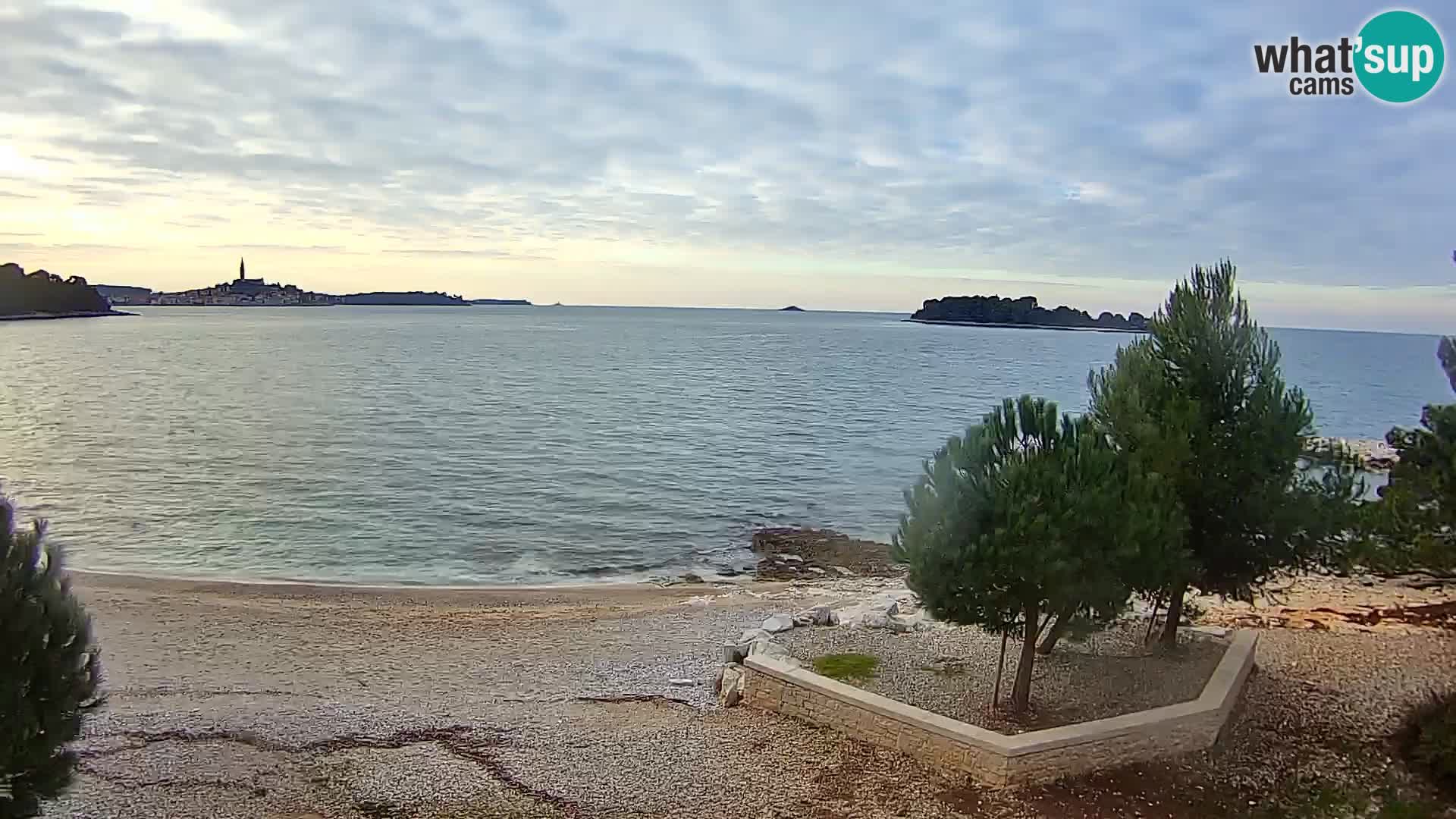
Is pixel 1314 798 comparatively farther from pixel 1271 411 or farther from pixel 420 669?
pixel 420 669

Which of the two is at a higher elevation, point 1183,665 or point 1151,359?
point 1151,359

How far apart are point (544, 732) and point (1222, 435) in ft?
25.1

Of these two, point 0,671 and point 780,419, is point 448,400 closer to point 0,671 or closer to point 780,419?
point 780,419

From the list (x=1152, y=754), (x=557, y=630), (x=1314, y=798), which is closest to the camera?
(x=1314, y=798)

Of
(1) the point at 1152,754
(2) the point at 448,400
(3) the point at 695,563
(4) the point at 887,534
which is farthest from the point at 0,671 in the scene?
(2) the point at 448,400

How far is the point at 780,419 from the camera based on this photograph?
161ft

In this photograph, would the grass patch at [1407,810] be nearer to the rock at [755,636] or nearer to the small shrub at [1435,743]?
the small shrub at [1435,743]

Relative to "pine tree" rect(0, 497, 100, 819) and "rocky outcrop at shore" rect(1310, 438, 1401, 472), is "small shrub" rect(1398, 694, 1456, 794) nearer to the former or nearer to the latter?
"pine tree" rect(0, 497, 100, 819)

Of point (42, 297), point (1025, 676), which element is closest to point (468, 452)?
point (1025, 676)

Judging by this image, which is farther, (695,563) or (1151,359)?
(695,563)

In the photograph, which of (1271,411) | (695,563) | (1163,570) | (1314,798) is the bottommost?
(695,563)

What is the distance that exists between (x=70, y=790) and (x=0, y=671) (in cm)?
310

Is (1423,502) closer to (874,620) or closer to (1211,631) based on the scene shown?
(1211,631)

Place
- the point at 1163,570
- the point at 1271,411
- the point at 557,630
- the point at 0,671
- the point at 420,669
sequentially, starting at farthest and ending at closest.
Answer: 1. the point at 557,630
2. the point at 420,669
3. the point at 1271,411
4. the point at 1163,570
5. the point at 0,671
